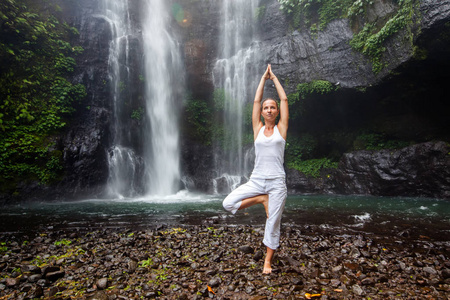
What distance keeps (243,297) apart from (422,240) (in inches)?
167

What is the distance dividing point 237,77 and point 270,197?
1588 centimetres

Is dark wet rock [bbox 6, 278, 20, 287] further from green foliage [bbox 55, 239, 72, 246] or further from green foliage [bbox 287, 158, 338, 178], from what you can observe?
green foliage [bbox 287, 158, 338, 178]

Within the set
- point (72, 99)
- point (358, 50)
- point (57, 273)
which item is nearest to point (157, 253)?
point (57, 273)

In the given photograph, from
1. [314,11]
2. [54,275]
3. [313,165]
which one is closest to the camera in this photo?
[54,275]

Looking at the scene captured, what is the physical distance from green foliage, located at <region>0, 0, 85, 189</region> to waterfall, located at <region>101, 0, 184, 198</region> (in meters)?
2.70

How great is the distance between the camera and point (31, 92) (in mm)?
12844

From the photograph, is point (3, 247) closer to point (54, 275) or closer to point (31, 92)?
point (54, 275)

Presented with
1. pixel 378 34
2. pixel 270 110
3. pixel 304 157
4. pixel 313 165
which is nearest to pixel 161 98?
pixel 304 157

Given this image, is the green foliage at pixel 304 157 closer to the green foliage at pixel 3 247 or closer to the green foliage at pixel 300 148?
the green foliage at pixel 300 148

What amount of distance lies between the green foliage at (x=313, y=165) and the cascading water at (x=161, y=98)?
799 cm

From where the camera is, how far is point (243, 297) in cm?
278

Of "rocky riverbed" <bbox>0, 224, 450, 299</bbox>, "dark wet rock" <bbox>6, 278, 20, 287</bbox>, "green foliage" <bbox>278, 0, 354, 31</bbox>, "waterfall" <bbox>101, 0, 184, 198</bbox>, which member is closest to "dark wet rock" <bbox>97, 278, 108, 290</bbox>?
"rocky riverbed" <bbox>0, 224, 450, 299</bbox>

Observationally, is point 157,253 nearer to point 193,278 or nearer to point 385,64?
point 193,278

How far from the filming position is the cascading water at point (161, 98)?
16172 mm
